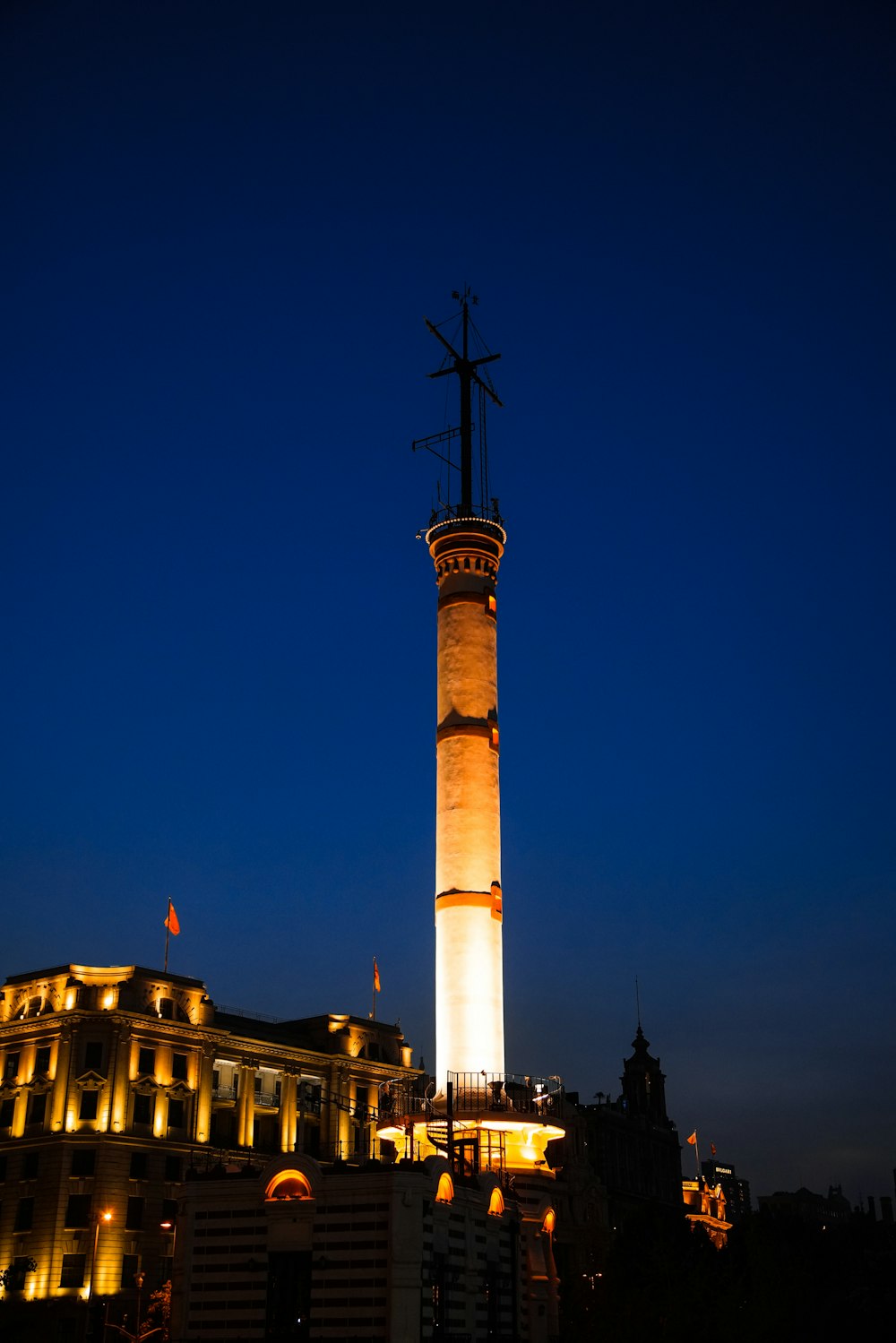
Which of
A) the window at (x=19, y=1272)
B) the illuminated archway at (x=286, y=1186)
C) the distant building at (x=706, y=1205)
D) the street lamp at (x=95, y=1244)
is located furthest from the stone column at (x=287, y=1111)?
the distant building at (x=706, y=1205)

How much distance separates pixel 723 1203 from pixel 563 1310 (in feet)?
370

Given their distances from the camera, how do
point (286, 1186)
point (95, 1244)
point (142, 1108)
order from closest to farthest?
point (286, 1186) < point (95, 1244) < point (142, 1108)

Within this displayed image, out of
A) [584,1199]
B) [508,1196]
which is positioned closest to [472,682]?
[508,1196]

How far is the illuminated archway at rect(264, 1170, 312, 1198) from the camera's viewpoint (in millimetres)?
46719

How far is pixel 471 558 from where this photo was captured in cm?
7056

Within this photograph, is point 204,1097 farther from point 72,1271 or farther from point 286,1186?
point 286,1186

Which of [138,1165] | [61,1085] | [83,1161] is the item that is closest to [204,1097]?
[138,1165]

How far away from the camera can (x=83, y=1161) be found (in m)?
85.9

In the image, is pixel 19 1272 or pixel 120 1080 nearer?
pixel 19 1272

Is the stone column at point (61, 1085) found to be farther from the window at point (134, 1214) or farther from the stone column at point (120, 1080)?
the window at point (134, 1214)

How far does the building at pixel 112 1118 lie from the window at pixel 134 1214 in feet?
0.26

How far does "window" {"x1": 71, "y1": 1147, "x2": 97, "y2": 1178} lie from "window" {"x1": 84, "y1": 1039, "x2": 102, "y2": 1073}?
4.68 meters

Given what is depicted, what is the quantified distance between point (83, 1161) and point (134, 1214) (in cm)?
462

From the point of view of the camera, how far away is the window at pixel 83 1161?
85562 millimetres
